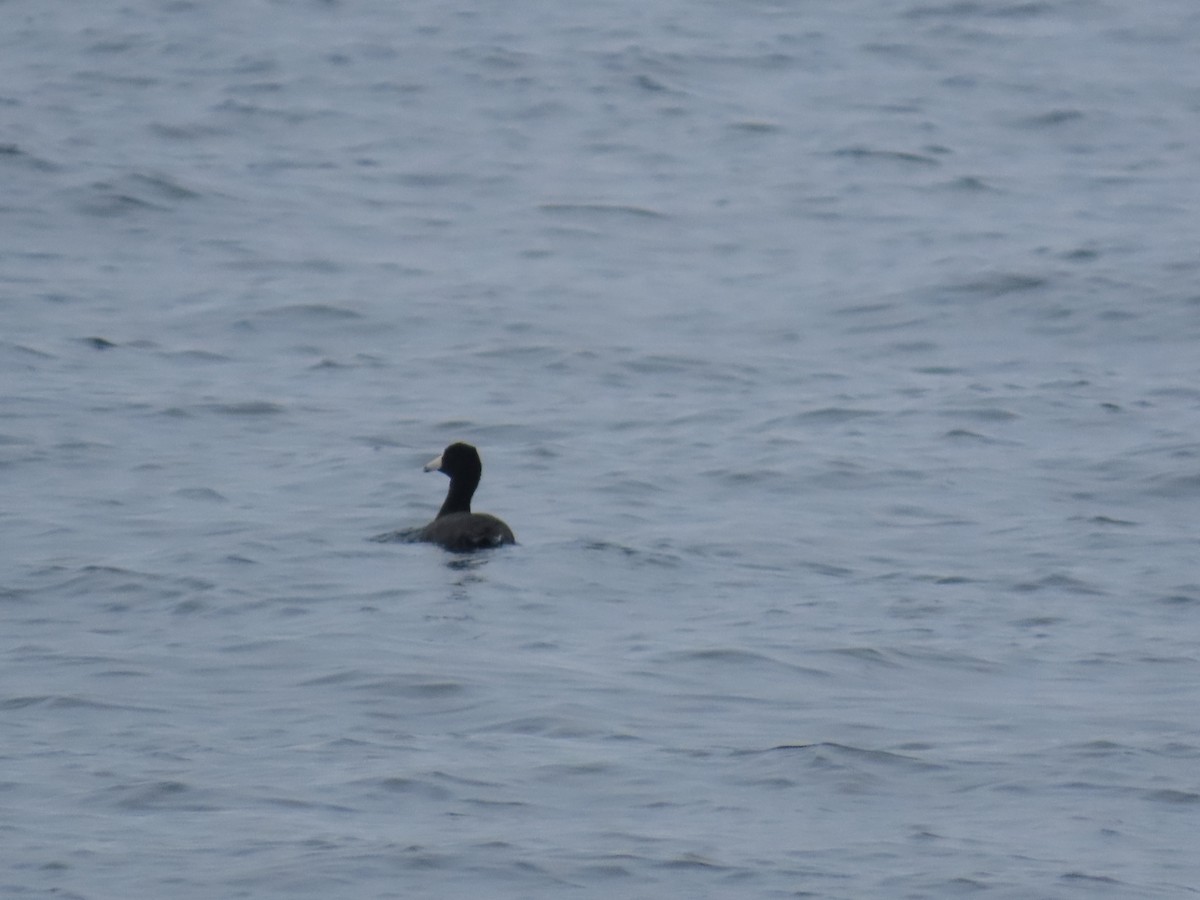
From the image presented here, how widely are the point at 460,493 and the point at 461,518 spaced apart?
0.77 metres

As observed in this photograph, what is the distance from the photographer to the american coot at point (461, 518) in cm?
1377

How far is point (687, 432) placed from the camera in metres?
16.9

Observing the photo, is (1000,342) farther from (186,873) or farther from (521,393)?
(186,873)

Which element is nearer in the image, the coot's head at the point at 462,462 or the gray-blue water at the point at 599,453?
the gray-blue water at the point at 599,453

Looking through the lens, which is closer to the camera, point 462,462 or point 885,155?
point 462,462

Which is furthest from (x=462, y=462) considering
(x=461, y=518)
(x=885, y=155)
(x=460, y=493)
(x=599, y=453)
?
(x=885, y=155)

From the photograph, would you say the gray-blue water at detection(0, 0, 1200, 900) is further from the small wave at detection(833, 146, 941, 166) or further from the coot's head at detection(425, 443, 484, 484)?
the coot's head at detection(425, 443, 484, 484)

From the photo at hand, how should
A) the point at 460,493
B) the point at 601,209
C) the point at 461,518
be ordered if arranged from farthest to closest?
the point at 601,209
the point at 460,493
the point at 461,518

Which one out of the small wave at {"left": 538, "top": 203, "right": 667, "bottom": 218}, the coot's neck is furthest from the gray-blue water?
the coot's neck

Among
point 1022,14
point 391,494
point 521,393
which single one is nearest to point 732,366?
point 521,393

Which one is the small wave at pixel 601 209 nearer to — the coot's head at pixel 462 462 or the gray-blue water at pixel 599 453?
the gray-blue water at pixel 599 453

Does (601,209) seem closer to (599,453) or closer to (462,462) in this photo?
(599,453)

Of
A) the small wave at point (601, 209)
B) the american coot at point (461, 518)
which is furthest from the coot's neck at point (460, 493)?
the small wave at point (601, 209)

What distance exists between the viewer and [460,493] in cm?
1456
